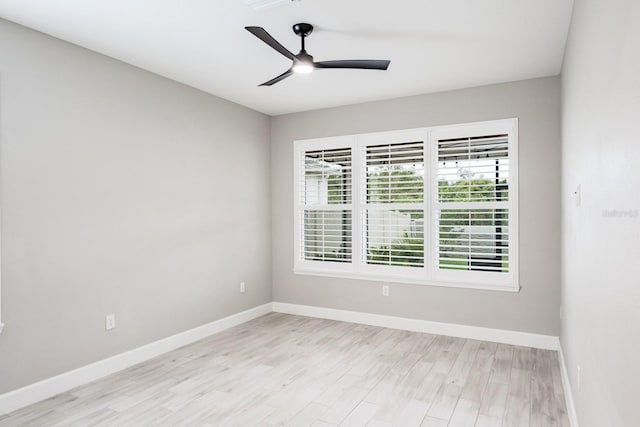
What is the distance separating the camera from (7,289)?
8.94ft

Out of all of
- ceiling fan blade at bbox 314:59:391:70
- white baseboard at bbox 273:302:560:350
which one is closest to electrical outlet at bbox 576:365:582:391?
white baseboard at bbox 273:302:560:350

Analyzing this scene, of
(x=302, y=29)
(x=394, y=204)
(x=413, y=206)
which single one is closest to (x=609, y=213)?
(x=302, y=29)

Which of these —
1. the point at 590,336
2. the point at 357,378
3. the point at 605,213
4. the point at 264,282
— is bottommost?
the point at 357,378

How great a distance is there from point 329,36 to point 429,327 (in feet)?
10.5

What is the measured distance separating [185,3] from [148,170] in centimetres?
169

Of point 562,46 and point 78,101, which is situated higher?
point 562,46

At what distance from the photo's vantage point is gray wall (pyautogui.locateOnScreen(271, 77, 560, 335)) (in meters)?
3.88

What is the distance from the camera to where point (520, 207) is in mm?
4023

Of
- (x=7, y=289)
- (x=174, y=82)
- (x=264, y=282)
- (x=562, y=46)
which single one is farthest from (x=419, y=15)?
(x=264, y=282)

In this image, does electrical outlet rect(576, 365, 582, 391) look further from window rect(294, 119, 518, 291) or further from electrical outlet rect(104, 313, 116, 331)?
electrical outlet rect(104, 313, 116, 331)

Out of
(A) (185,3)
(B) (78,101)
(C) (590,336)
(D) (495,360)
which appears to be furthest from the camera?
(D) (495,360)

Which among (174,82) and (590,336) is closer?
(590,336)

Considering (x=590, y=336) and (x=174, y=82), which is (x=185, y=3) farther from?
(x=590, y=336)

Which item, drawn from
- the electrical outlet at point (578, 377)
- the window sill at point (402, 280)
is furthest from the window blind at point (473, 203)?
the electrical outlet at point (578, 377)
